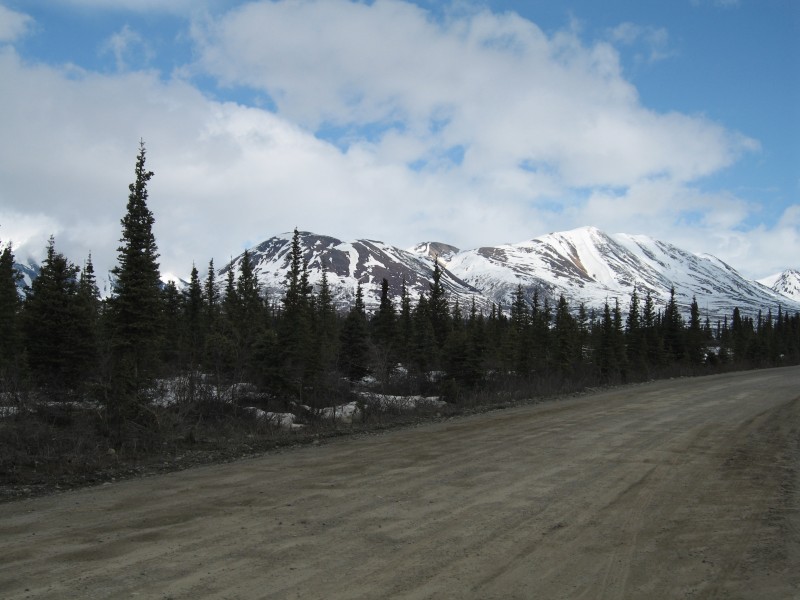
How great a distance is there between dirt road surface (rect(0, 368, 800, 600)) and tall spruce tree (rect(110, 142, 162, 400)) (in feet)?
50.2

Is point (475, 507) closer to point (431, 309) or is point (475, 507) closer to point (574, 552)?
point (574, 552)

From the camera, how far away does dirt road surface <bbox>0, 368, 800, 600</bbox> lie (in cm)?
427

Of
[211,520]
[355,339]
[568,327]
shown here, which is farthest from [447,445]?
[568,327]

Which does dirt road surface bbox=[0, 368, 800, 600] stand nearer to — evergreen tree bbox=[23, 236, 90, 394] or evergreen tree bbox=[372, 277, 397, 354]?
evergreen tree bbox=[23, 236, 90, 394]

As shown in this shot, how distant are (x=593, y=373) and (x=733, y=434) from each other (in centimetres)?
3238

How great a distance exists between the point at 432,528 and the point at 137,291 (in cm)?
2073

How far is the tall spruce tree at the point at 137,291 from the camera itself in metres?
22.6

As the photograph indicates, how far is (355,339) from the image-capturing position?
121 feet

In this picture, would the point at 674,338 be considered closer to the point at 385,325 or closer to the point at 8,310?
the point at 385,325

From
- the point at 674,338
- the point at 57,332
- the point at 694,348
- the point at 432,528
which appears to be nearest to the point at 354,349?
the point at 57,332

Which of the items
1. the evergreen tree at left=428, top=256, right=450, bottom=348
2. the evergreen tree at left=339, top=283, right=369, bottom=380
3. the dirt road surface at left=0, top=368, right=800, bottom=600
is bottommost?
the dirt road surface at left=0, top=368, right=800, bottom=600

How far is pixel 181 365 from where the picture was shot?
2195 cm

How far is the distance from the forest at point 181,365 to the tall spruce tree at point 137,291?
6 cm

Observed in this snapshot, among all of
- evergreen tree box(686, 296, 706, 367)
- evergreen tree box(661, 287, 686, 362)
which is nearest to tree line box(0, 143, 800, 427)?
evergreen tree box(661, 287, 686, 362)
